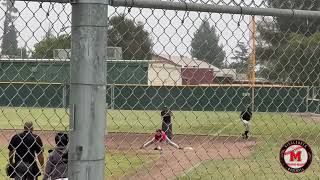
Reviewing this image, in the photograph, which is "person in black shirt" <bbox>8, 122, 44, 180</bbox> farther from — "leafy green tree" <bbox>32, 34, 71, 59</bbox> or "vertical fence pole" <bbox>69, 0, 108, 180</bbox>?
"vertical fence pole" <bbox>69, 0, 108, 180</bbox>

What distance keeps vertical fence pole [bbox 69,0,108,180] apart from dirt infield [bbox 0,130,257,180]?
7.94 m

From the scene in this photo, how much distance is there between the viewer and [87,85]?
85.0 inches

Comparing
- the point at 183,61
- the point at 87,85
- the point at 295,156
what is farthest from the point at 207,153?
the point at 87,85

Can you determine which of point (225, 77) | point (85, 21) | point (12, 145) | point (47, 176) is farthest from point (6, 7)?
point (12, 145)

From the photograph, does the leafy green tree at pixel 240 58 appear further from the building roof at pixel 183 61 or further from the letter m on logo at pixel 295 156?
the letter m on logo at pixel 295 156

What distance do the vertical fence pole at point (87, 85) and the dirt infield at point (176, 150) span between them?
794 cm

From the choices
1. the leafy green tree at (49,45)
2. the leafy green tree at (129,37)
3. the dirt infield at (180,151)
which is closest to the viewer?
the leafy green tree at (49,45)

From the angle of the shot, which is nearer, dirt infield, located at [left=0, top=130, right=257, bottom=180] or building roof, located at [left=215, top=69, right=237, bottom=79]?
building roof, located at [left=215, top=69, right=237, bottom=79]

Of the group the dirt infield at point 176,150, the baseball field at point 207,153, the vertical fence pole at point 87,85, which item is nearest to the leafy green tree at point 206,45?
the vertical fence pole at point 87,85

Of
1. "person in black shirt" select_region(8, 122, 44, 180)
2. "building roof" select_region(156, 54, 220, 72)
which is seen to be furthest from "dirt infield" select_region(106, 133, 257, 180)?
"building roof" select_region(156, 54, 220, 72)

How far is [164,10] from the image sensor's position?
2586 mm

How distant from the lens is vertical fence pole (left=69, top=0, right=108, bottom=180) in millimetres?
2166

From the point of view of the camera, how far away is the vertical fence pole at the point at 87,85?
2166 mm

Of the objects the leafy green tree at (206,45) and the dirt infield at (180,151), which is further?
the dirt infield at (180,151)
